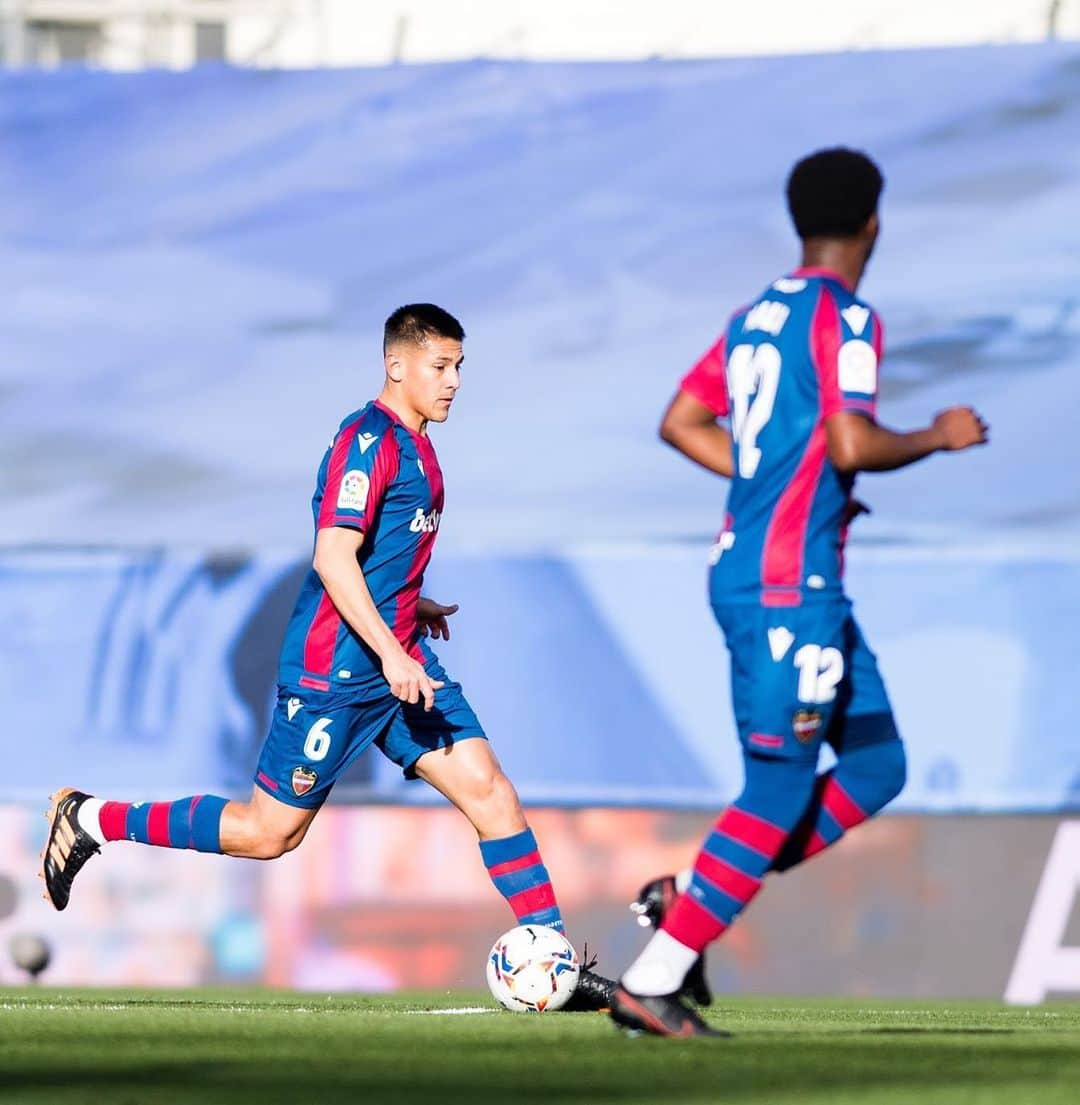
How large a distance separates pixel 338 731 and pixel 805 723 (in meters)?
1.92

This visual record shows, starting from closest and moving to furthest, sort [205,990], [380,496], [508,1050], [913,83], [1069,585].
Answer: [508,1050]
[380,496]
[205,990]
[1069,585]
[913,83]

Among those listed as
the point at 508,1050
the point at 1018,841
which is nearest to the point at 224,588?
the point at 1018,841

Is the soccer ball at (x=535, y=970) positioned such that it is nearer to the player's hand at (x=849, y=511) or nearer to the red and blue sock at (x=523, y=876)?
the red and blue sock at (x=523, y=876)

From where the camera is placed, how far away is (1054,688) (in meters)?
12.4

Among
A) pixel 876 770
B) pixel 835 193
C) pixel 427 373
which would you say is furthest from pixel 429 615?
pixel 835 193

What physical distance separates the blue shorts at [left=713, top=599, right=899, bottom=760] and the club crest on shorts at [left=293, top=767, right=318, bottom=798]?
5.95 ft

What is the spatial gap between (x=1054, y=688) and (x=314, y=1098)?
9.39 meters

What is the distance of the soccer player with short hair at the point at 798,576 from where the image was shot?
4.50 meters

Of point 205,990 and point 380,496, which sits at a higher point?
point 380,496

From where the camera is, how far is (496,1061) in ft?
13.6

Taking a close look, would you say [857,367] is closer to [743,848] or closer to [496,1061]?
[743,848]

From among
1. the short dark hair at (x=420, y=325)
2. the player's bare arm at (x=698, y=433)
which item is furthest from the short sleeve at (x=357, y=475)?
the player's bare arm at (x=698, y=433)

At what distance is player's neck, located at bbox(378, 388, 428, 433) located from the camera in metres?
6.19

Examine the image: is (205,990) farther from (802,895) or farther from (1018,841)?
(1018,841)
